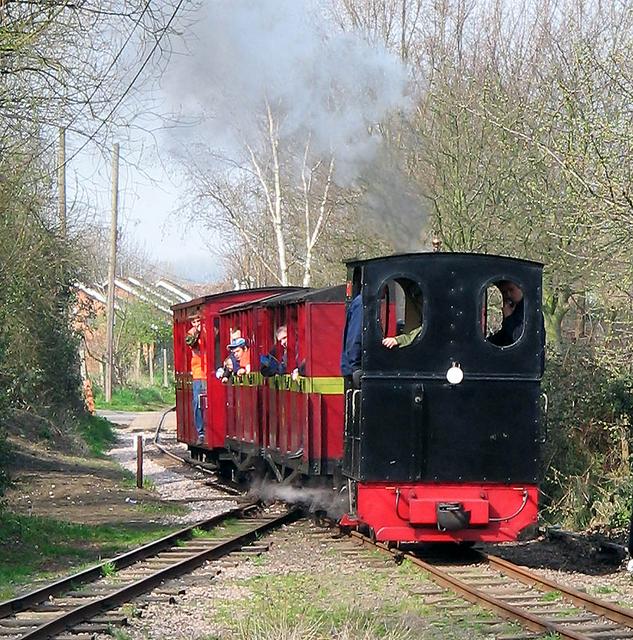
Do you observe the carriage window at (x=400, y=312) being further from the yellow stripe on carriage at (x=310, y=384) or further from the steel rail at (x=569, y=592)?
the steel rail at (x=569, y=592)

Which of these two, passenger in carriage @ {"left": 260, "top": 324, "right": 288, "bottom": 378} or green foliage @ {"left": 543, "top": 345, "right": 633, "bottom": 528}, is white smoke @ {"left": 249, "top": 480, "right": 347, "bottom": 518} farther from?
green foliage @ {"left": 543, "top": 345, "right": 633, "bottom": 528}

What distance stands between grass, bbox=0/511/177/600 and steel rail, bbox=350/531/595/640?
3245 mm

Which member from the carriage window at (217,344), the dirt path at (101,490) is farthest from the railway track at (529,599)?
the carriage window at (217,344)

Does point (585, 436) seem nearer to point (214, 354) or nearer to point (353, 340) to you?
point (353, 340)

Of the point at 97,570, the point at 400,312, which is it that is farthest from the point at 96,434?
the point at 400,312

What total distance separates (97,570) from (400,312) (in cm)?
356

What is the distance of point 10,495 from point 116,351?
120 feet

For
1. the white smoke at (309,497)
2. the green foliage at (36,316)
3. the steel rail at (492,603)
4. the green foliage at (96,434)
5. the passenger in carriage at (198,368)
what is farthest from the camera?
the green foliage at (96,434)

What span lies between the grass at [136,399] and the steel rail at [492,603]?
107ft

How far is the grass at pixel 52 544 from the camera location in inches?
443

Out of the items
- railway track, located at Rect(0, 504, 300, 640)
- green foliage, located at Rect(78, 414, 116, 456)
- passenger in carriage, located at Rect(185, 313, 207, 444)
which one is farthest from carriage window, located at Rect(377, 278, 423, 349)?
green foliage, located at Rect(78, 414, 116, 456)

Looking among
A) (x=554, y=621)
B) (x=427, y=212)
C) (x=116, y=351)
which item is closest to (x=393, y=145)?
(x=427, y=212)

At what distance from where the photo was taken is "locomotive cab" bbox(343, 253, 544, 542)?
411 inches

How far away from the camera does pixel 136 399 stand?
49.0m
